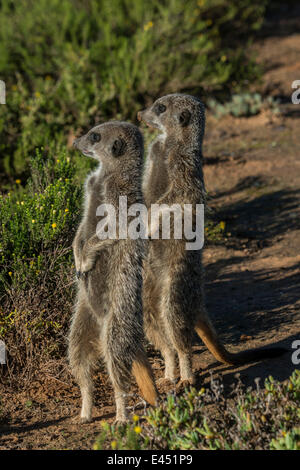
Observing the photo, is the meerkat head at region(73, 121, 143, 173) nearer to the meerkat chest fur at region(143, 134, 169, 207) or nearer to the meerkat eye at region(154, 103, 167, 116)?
the meerkat chest fur at region(143, 134, 169, 207)

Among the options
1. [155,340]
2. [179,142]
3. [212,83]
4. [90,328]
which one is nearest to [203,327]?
[155,340]

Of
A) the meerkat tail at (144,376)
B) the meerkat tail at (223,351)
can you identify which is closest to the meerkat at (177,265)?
the meerkat tail at (223,351)

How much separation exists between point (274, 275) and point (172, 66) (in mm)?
4052

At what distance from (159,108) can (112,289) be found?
1505mm

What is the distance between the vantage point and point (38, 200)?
4.66m

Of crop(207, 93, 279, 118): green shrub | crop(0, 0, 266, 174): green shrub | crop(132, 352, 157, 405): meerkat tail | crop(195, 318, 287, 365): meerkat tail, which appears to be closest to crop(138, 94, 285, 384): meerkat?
crop(195, 318, 287, 365): meerkat tail

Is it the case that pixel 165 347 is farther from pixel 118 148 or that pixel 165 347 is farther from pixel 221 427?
pixel 118 148

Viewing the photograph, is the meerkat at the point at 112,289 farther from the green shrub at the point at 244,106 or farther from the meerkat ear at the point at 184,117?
the green shrub at the point at 244,106

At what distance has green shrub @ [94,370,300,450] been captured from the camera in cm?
298
